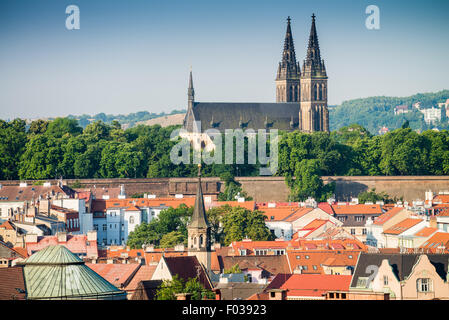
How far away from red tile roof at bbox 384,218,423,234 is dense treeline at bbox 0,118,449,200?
28234 millimetres

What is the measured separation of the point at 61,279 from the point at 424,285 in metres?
12.2

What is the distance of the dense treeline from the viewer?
94875 mm

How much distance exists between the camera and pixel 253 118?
12294 cm

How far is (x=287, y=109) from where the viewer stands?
12606 centimetres

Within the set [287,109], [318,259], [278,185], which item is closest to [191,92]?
[287,109]

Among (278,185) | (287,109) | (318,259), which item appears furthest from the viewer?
(287,109)

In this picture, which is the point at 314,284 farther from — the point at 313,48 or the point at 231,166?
the point at 313,48

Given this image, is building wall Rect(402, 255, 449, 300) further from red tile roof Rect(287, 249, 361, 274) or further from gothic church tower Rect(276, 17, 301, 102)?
gothic church tower Rect(276, 17, 301, 102)

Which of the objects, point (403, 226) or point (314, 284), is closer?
point (314, 284)

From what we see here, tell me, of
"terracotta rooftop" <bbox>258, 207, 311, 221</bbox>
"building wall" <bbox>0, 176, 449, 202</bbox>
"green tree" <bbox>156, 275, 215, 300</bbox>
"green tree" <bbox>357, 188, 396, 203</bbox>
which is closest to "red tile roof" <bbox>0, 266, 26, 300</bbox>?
"green tree" <bbox>156, 275, 215, 300</bbox>

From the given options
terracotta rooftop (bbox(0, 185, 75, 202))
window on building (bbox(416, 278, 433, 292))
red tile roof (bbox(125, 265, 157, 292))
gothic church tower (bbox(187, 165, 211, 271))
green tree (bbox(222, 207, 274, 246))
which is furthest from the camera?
terracotta rooftop (bbox(0, 185, 75, 202))

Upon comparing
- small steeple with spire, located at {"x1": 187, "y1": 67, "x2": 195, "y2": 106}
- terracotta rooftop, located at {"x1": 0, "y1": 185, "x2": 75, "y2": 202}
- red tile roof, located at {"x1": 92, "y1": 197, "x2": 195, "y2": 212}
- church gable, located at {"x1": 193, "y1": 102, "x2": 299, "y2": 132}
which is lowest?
red tile roof, located at {"x1": 92, "y1": 197, "x2": 195, "y2": 212}

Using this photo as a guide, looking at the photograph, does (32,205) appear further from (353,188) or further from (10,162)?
(353,188)
